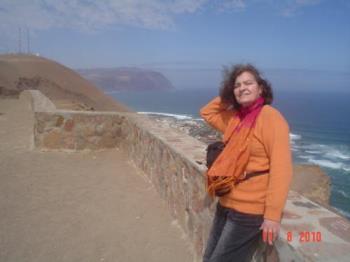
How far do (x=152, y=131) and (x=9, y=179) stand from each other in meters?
2.15

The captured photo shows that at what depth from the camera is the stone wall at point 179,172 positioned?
177 centimetres

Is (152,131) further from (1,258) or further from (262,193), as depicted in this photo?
(262,193)

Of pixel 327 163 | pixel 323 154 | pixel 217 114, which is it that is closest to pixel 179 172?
pixel 217 114

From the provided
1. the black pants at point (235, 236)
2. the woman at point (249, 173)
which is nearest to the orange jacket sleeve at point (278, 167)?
the woman at point (249, 173)

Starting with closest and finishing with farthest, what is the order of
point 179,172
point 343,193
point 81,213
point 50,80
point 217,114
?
point 217,114 < point 179,172 < point 81,213 < point 343,193 < point 50,80

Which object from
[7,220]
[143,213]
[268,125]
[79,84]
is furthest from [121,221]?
[79,84]

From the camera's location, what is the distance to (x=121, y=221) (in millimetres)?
3992

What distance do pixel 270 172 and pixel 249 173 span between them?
16 centimetres

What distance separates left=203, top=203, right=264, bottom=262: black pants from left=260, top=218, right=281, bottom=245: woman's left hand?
12cm

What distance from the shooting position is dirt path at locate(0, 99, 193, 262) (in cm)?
335

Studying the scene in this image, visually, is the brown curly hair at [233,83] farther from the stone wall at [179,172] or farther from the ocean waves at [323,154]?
the ocean waves at [323,154]

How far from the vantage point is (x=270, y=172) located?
5.91 ft

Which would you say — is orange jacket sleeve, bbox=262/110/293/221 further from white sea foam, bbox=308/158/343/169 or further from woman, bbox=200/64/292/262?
white sea foam, bbox=308/158/343/169

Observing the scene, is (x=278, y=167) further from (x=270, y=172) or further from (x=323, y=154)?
(x=323, y=154)
